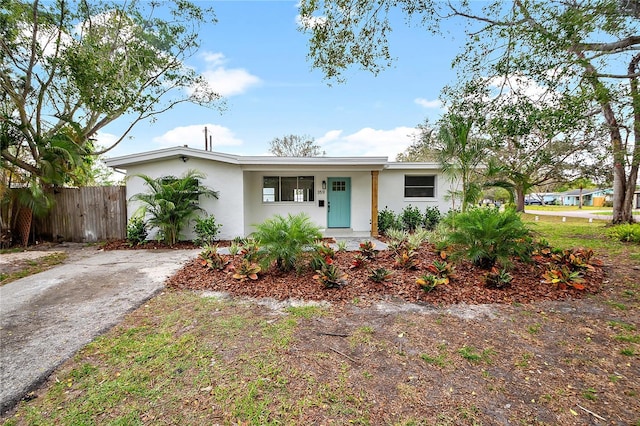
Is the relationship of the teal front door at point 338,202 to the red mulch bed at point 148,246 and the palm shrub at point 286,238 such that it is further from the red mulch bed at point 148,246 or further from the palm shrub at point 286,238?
the palm shrub at point 286,238

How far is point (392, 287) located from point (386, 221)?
5.85 m

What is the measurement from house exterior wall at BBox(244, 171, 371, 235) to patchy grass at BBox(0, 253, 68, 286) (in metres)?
5.16

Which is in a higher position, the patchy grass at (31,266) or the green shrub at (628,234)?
the green shrub at (628,234)

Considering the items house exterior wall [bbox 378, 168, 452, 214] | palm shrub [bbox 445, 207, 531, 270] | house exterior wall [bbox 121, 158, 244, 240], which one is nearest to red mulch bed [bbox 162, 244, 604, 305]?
palm shrub [bbox 445, 207, 531, 270]

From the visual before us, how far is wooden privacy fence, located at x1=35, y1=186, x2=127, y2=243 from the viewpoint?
8953mm

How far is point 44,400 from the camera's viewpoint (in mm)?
2102

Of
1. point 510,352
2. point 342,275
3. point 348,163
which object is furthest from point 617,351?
point 348,163

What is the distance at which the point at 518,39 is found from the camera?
471 cm

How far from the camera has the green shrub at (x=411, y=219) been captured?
1041 cm

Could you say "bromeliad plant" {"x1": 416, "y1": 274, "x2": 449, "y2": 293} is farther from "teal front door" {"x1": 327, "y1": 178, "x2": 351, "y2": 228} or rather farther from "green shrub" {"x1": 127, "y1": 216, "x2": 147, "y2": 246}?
"green shrub" {"x1": 127, "y1": 216, "x2": 147, "y2": 246}

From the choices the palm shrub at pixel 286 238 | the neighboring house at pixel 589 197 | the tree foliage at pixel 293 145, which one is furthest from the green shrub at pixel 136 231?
the neighboring house at pixel 589 197

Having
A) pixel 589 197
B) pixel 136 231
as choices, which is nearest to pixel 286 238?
pixel 136 231

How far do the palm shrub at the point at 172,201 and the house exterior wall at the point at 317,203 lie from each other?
6.37 ft

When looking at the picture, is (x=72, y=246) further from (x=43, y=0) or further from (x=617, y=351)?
(x=617, y=351)
